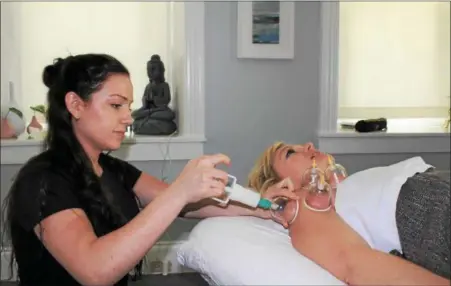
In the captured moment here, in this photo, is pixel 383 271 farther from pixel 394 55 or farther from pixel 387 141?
pixel 394 55

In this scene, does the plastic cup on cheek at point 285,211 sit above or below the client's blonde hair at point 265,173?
below

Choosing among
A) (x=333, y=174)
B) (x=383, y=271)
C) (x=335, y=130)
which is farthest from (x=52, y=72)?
(x=335, y=130)

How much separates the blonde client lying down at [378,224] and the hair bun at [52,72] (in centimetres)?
60

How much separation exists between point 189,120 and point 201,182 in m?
1.39

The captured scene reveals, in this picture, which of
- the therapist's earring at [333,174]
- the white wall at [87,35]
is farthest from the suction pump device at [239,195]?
the white wall at [87,35]

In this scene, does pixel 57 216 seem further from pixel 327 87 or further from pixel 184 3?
pixel 327 87

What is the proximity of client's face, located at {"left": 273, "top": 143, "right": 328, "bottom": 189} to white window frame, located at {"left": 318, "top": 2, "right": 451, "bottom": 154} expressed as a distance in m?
1.05

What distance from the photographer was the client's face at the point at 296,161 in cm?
146

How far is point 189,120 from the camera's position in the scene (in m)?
2.45

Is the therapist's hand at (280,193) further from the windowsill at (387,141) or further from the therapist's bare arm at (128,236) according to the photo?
the windowsill at (387,141)

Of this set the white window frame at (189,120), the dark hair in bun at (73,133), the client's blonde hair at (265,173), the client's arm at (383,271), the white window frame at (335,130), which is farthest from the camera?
the white window frame at (335,130)

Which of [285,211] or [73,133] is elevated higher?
[73,133]

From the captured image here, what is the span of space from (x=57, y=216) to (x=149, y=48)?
161cm

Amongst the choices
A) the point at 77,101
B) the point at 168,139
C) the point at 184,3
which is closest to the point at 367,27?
the point at 184,3
